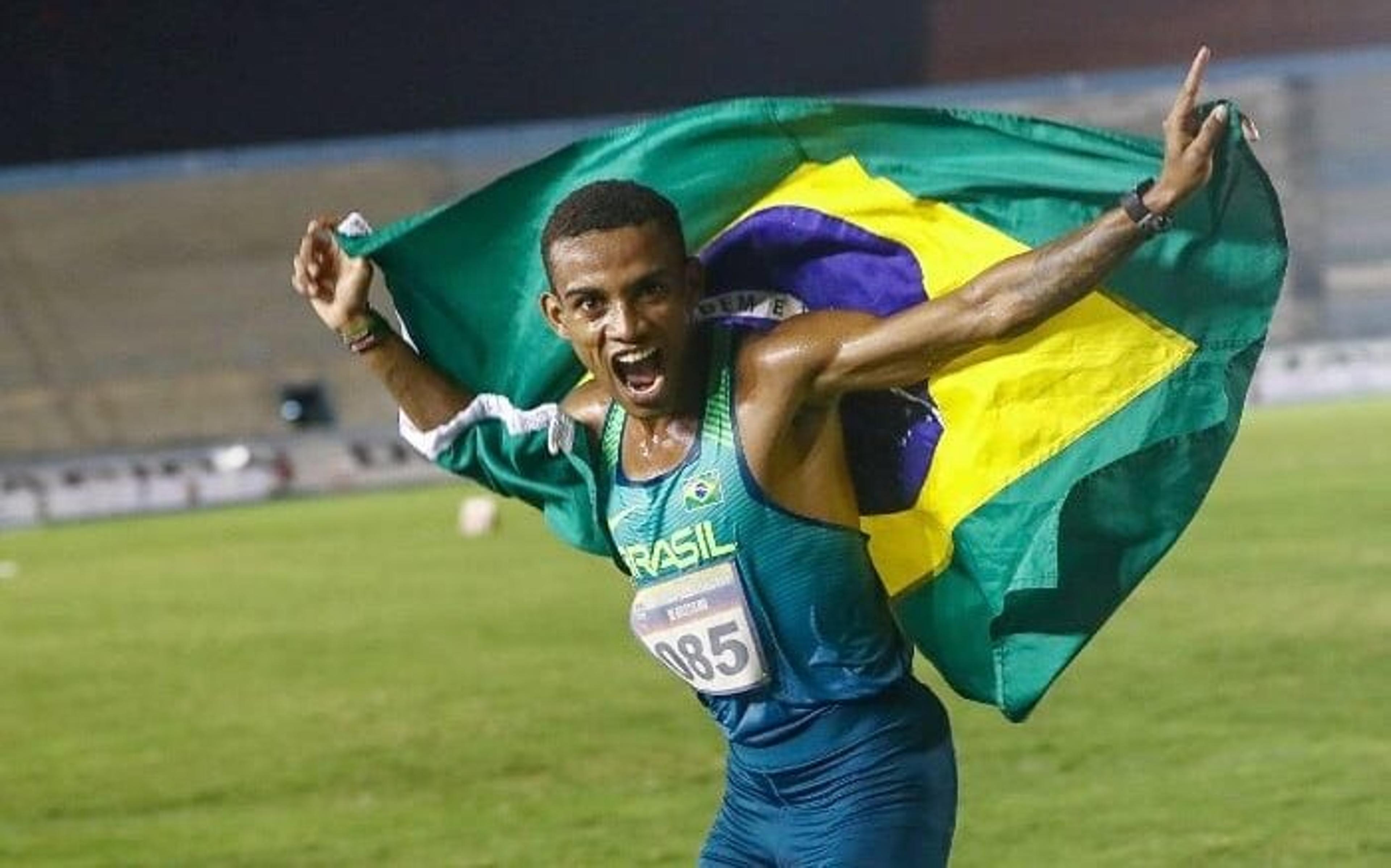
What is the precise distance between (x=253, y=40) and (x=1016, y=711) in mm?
32788

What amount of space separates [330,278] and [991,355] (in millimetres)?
1446

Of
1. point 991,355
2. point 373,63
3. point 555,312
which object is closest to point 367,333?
point 555,312

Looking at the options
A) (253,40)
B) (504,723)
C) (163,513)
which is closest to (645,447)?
(504,723)

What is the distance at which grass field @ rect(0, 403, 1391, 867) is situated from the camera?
823 cm

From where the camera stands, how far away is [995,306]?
4332mm

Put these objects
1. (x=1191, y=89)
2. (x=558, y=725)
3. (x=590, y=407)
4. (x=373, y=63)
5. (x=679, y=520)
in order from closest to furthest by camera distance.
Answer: (x=1191, y=89) → (x=679, y=520) → (x=590, y=407) → (x=558, y=725) → (x=373, y=63)

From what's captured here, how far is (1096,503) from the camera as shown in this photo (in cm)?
504

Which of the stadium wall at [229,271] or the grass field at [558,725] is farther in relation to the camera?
the stadium wall at [229,271]

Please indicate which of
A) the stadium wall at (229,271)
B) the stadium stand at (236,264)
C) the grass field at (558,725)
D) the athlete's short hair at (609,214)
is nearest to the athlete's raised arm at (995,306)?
the athlete's short hair at (609,214)

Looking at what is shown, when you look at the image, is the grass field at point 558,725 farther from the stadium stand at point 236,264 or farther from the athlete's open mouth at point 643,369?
the stadium stand at point 236,264

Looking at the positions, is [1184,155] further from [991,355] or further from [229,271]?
[229,271]

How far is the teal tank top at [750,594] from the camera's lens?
4406 mm

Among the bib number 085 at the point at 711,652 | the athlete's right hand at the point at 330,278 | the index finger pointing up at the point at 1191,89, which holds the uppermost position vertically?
the index finger pointing up at the point at 1191,89

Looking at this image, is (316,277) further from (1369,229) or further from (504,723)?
(1369,229)
